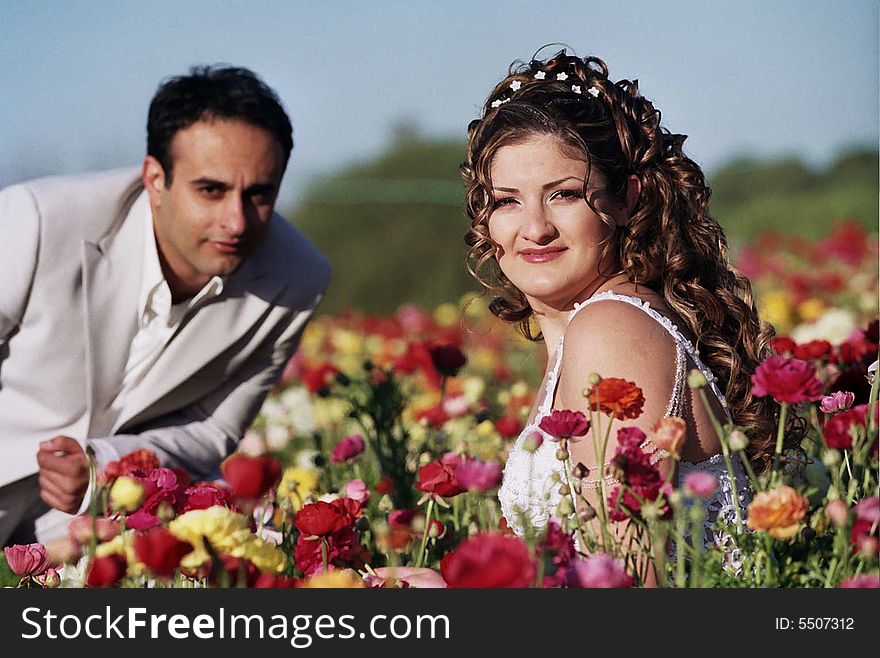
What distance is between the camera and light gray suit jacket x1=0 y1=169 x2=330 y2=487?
3318 millimetres

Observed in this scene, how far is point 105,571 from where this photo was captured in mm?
1505

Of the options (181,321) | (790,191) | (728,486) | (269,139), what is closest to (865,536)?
(728,486)

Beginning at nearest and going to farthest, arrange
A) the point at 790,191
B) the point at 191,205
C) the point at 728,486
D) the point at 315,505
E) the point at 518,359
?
the point at 315,505 → the point at 728,486 → the point at 191,205 → the point at 518,359 → the point at 790,191

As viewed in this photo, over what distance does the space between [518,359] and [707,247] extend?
334 cm

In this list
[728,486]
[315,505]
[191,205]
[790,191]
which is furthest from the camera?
[790,191]

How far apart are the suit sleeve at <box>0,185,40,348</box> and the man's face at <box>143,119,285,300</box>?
38 cm

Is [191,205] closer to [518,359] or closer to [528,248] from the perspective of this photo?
[528,248]

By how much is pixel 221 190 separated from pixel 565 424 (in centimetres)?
171

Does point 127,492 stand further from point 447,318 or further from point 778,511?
point 447,318

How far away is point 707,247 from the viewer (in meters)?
2.44

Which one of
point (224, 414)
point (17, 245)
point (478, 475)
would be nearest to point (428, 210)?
point (224, 414)

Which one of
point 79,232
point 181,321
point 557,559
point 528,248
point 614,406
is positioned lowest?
point 557,559

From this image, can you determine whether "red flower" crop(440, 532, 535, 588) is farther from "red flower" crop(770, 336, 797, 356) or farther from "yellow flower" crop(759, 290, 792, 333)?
"yellow flower" crop(759, 290, 792, 333)

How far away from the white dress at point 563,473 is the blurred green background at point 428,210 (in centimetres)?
751
